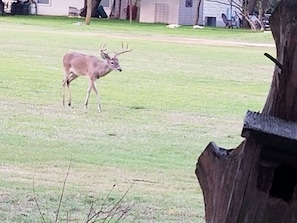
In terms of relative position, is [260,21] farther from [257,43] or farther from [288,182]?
[288,182]

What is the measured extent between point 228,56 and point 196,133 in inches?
575

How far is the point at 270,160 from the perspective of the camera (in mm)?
1836

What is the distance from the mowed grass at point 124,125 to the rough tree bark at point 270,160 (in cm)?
271

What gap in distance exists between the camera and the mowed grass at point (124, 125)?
6.25m

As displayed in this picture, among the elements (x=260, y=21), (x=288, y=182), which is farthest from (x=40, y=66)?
(x=260, y=21)

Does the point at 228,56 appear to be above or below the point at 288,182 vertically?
below

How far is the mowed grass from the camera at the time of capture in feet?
20.5

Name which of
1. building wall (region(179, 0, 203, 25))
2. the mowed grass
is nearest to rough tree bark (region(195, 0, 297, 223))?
the mowed grass

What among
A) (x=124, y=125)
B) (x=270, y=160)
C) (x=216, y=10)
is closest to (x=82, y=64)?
(x=124, y=125)

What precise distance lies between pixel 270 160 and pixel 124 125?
10219mm

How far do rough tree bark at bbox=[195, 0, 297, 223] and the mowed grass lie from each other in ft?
8.88

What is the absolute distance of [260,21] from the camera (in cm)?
4422

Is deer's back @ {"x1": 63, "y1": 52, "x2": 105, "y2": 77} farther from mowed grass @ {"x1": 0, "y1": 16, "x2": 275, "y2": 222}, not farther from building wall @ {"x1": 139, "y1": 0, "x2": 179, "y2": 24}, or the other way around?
building wall @ {"x1": 139, "y1": 0, "x2": 179, "y2": 24}

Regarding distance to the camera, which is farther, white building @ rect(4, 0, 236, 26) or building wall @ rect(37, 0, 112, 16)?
building wall @ rect(37, 0, 112, 16)
